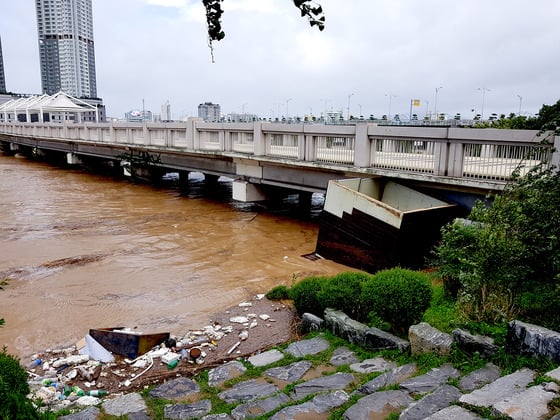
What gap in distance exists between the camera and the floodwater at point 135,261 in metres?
7.77

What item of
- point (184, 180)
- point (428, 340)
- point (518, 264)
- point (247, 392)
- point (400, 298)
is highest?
point (518, 264)

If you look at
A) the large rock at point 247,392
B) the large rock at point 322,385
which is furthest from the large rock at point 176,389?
the large rock at point 322,385

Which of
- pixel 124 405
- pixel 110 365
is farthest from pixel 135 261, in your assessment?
pixel 124 405

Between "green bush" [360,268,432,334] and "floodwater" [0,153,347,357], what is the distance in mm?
2924

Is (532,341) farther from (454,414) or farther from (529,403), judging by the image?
(454,414)

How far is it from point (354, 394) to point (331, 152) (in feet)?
28.9

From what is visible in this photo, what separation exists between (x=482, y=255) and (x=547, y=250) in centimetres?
69

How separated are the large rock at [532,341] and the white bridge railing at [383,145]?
124 inches

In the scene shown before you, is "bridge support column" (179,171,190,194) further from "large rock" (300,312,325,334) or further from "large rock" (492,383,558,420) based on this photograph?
"large rock" (492,383,558,420)

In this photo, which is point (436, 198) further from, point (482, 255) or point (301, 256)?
point (482, 255)

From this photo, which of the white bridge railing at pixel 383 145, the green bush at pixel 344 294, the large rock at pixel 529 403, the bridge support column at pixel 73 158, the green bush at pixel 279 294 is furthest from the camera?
the bridge support column at pixel 73 158

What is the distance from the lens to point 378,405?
12.9ft

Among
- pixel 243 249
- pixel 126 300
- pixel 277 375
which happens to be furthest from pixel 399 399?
pixel 243 249

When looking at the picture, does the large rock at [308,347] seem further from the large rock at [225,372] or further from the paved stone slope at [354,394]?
the large rock at [225,372]
